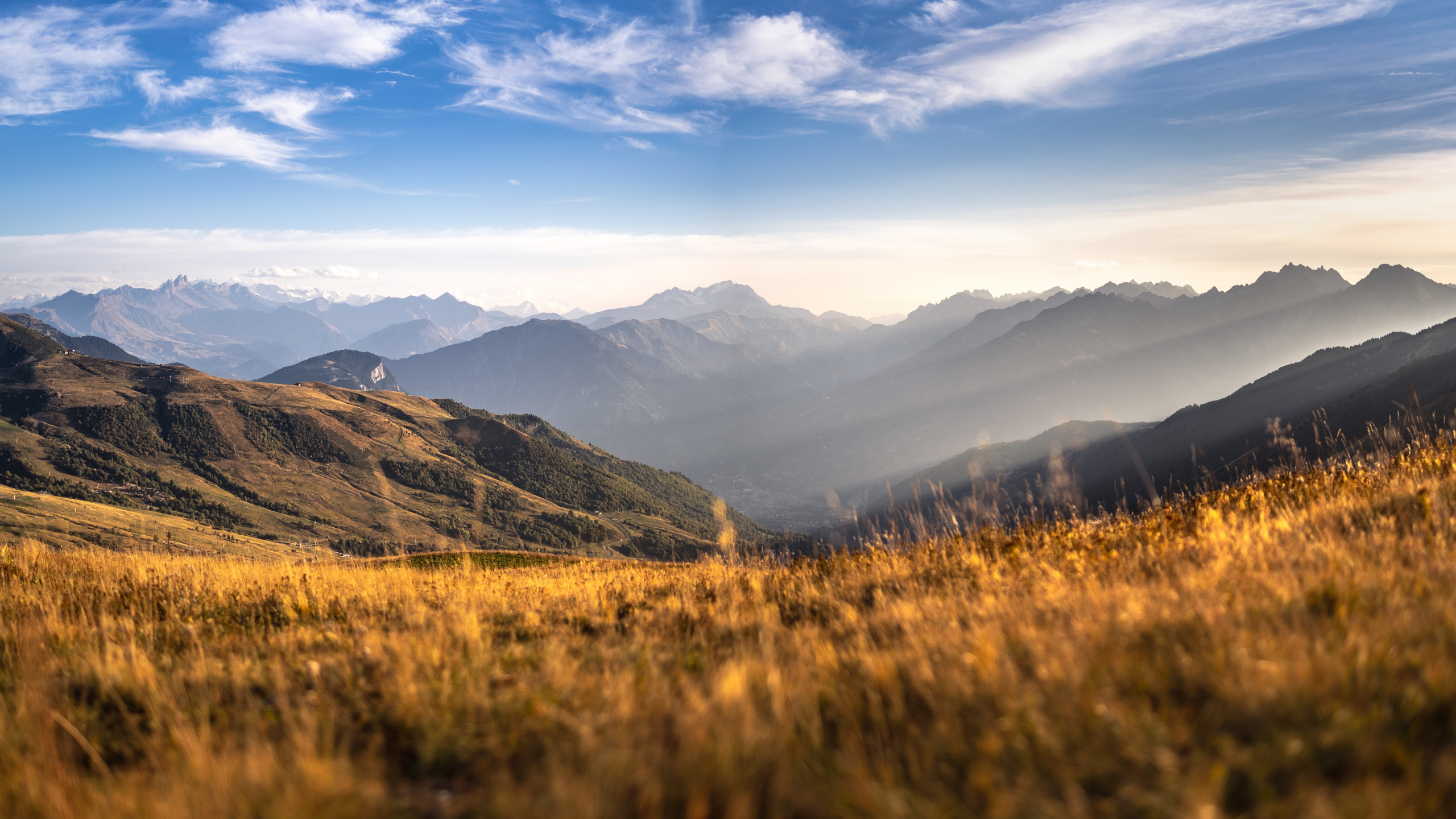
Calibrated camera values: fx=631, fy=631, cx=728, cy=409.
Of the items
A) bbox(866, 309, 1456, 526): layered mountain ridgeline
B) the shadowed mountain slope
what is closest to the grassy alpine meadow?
bbox(866, 309, 1456, 526): layered mountain ridgeline

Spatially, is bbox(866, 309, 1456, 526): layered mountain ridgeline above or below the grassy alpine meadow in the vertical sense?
below

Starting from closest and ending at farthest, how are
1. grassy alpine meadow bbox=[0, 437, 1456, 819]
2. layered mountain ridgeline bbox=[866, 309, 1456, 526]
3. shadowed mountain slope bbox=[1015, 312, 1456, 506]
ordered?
grassy alpine meadow bbox=[0, 437, 1456, 819], layered mountain ridgeline bbox=[866, 309, 1456, 526], shadowed mountain slope bbox=[1015, 312, 1456, 506]

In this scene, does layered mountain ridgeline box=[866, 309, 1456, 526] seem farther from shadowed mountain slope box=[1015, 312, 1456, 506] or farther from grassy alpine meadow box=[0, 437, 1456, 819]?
grassy alpine meadow box=[0, 437, 1456, 819]

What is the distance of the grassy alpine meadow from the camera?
231 centimetres

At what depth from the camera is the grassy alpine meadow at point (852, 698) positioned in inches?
90.9

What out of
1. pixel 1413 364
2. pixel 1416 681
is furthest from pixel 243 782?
pixel 1413 364

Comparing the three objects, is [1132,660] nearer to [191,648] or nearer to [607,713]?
[607,713]

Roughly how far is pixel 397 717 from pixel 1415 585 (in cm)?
585

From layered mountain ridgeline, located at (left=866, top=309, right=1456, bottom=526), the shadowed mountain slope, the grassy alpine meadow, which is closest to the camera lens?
the grassy alpine meadow

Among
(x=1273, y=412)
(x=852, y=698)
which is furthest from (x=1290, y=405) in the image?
(x=852, y=698)

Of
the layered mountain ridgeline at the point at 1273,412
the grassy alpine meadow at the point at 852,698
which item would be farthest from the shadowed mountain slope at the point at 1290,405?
the grassy alpine meadow at the point at 852,698

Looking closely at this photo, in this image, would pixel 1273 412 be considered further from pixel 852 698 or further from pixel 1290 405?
pixel 852 698

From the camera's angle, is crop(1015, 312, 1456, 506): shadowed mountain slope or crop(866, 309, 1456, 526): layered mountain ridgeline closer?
crop(866, 309, 1456, 526): layered mountain ridgeline

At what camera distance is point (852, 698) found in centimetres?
314
